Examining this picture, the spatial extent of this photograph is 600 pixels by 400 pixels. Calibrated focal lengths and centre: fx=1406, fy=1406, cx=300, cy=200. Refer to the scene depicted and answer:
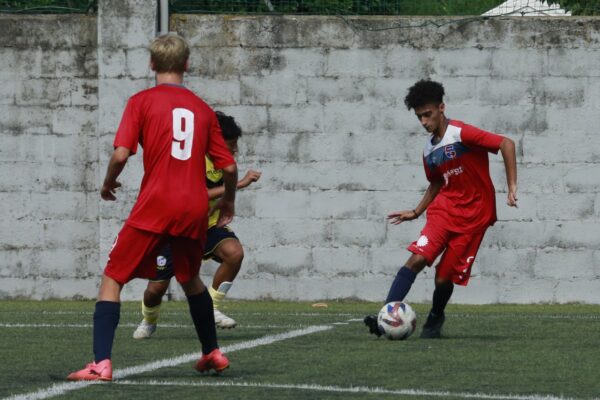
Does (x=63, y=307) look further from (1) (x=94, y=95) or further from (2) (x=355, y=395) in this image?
(2) (x=355, y=395)

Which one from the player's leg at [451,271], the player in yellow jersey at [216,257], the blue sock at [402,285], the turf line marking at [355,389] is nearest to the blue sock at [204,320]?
the turf line marking at [355,389]

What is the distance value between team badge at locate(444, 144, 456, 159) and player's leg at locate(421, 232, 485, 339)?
51 centimetres

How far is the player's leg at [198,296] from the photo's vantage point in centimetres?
622

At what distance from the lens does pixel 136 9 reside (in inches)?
494

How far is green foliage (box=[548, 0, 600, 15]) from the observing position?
13.0 metres

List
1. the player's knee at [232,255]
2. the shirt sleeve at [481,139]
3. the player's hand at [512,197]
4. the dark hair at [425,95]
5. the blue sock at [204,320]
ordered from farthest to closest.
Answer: the player's knee at [232,255] → the dark hair at [425,95] → the shirt sleeve at [481,139] → the player's hand at [512,197] → the blue sock at [204,320]

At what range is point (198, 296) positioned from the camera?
637cm

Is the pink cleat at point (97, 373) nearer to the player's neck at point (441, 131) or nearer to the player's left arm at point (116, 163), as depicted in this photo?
the player's left arm at point (116, 163)

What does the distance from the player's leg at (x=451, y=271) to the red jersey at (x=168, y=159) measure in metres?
3.01

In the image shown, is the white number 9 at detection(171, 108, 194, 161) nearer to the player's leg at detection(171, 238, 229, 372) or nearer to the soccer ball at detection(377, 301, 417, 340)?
the player's leg at detection(171, 238, 229, 372)

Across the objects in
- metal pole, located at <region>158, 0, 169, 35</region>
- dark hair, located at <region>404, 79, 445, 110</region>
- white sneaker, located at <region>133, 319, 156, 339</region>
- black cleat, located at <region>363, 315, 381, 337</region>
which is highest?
metal pole, located at <region>158, 0, 169, 35</region>

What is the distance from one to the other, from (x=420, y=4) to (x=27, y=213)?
410cm

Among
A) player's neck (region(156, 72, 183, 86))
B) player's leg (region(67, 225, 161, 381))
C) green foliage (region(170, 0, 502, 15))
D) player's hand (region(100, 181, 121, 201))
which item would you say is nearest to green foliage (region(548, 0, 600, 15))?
green foliage (region(170, 0, 502, 15))

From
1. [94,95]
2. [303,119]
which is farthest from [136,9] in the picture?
[303,119]
